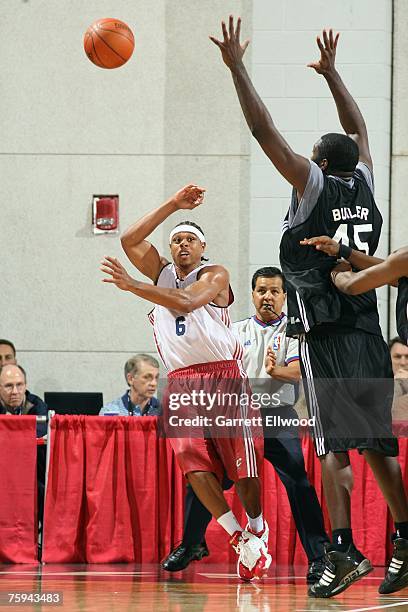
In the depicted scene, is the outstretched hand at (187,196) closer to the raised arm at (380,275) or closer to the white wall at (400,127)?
the raised arm at (380,275)

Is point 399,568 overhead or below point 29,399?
below

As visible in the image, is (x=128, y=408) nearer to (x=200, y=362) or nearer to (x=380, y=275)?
(x=200, y=362)

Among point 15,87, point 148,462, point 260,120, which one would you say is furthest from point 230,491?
point 15,87

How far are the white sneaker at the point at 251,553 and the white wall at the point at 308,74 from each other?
14.9ft

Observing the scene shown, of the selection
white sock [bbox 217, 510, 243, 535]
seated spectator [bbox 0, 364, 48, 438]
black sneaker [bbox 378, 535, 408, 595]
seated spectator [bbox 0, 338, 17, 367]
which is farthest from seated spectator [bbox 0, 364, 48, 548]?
black sneaker [bbox 378, 535, 408, 595]

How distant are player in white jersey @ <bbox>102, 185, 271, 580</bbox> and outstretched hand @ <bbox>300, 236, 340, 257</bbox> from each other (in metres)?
1.33

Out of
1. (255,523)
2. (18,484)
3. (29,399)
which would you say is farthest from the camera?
(29,399)

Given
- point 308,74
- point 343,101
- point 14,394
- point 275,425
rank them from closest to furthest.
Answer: point 343,101, point 275,425, point 14,394, point 308,74

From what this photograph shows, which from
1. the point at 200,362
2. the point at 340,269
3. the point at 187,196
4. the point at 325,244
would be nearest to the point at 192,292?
the point at 200,362

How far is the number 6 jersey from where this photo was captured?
21.5 feet

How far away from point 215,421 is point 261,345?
1.11 m

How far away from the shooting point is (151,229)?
6.54 metres

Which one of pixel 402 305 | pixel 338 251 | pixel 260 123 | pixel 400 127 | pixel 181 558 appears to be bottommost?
pixel 181 558

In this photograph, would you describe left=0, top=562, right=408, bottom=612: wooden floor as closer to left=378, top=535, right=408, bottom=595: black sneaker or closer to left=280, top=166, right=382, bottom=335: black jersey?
left=378, top=535, right=408, bottom=595: black sneaker
